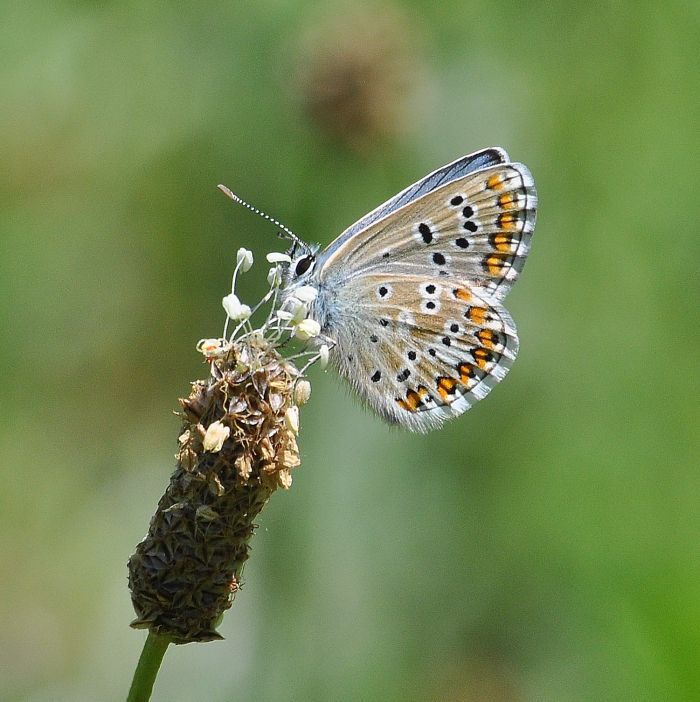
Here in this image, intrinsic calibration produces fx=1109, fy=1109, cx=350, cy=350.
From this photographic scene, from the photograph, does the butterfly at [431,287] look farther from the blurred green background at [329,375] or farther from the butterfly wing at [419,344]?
the blurred green background at [329,375]

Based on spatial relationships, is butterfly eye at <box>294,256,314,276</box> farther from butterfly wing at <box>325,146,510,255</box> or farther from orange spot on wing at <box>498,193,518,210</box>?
orange spot on wing at <box>498,193,518,210</box>

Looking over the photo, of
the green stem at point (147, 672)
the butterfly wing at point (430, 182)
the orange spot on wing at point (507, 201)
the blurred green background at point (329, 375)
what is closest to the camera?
the green stem at point (147, 672)

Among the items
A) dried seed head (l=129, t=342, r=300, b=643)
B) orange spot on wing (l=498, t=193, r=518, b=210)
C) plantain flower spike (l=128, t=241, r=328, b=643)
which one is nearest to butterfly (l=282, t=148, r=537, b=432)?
orange spot on wing (l=498, t=193, r=518, b=210)

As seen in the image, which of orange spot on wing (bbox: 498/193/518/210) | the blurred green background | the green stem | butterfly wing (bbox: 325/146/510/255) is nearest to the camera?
the green stem

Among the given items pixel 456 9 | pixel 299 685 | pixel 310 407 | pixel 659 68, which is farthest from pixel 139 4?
pixel 299 685

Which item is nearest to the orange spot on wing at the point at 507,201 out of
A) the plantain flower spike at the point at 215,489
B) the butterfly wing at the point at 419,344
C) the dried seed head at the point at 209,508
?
the butterfly wing at the point at 419,344

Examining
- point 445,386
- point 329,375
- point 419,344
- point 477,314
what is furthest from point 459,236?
point 329,375

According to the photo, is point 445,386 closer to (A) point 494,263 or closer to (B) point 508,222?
(A) point 494,263
